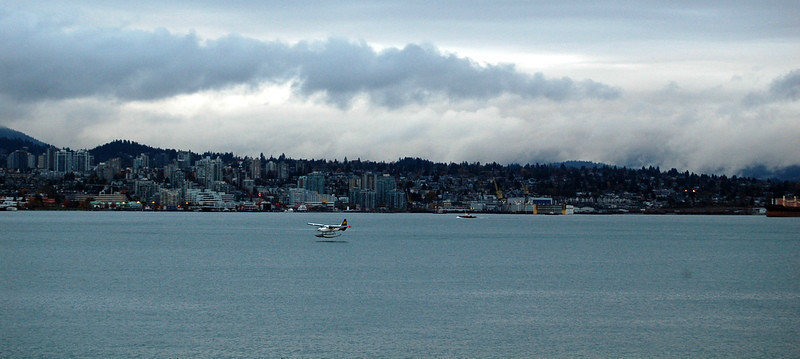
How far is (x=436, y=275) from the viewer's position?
55031mm

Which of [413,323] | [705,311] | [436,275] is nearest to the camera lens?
[413,323]

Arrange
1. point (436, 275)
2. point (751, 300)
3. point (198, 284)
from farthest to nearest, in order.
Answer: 1. point (436, 275)
2. point (198, 284)
3. point (751, 300)

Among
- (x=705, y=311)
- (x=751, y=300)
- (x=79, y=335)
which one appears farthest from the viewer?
(x=751, y=300)

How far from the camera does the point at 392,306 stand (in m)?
39.9

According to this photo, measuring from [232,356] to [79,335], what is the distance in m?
7.35

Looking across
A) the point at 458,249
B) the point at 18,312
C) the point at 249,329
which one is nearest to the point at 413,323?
the point at 249,329

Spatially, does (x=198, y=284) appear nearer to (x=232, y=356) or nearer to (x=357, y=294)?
(x=357, y=294)

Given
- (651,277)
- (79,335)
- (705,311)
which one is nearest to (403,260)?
(651,277)

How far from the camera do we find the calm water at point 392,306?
3031 centimetres

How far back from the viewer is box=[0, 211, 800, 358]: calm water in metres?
30.3

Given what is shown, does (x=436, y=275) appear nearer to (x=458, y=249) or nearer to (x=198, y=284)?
(x=198, y=284)

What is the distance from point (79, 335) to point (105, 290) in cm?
1423

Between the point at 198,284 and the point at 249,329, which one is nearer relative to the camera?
the point at 249,329

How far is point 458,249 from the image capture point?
274 feet
